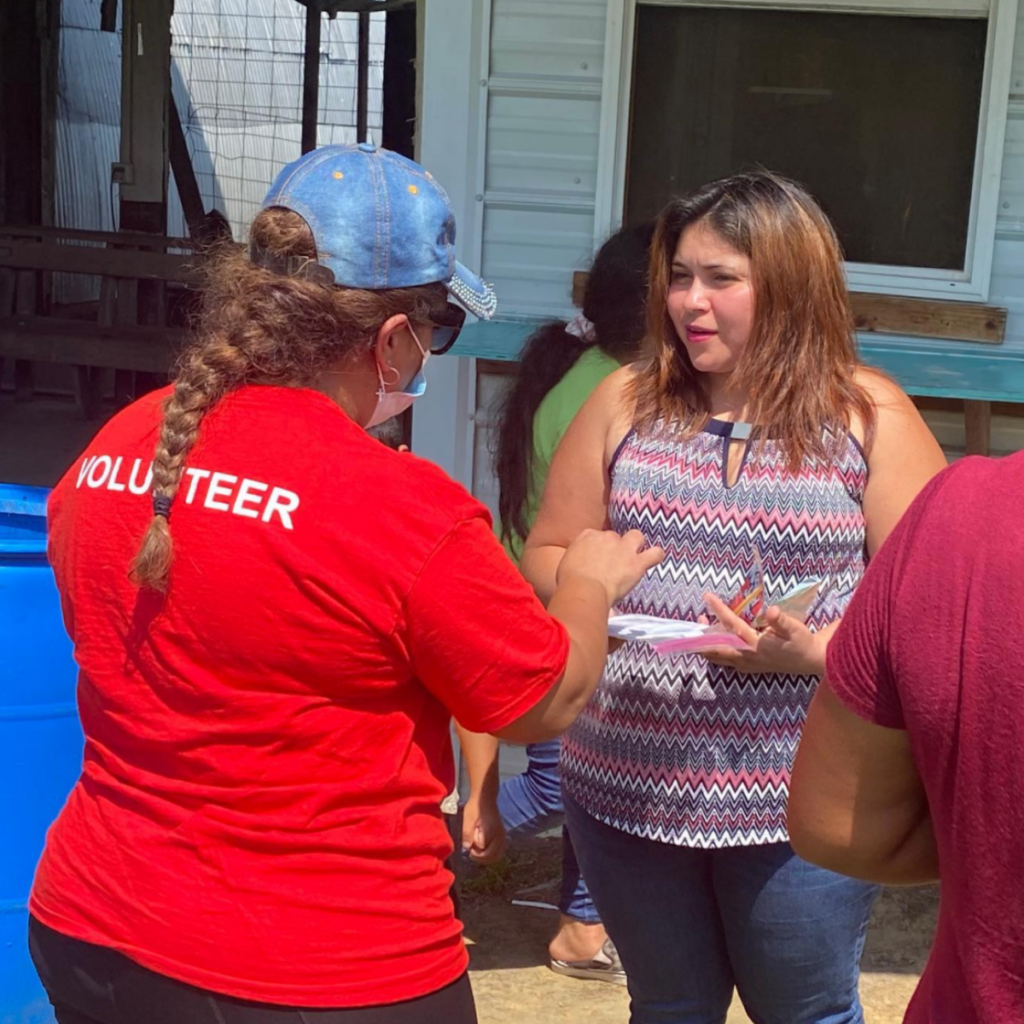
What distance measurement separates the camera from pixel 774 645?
187 cm

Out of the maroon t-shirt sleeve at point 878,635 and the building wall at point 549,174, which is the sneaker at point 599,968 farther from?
the maroon t-shirt sleeve at point 878,635

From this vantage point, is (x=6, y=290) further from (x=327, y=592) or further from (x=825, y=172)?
(x=327, y=592)

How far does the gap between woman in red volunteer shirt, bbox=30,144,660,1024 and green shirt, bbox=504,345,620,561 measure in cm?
142

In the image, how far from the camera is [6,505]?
9.12 ft

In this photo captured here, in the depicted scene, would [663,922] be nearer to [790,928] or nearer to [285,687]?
[790,928]

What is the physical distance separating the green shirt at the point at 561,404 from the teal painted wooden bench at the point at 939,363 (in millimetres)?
602

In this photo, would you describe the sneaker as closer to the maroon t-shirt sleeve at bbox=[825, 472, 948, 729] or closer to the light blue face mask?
the light blue face mask

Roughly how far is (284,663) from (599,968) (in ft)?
7.13

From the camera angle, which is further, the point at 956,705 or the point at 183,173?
the point at 183,173


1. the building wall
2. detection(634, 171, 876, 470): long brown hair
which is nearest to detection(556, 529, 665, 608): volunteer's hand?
detection(634, 171, 876, 470): long brown hair

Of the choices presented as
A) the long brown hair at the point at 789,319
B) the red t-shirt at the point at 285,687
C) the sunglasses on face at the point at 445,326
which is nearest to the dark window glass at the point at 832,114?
the long brown hair at the point at 789,319

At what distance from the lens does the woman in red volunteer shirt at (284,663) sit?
4.55 feet

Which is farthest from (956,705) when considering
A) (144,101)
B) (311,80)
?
(311,80)

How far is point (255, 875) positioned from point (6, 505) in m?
1.60
